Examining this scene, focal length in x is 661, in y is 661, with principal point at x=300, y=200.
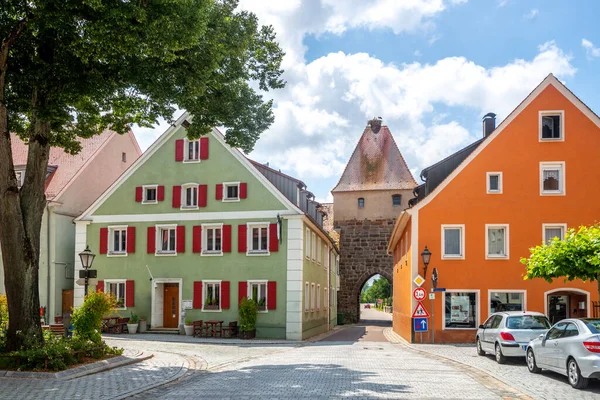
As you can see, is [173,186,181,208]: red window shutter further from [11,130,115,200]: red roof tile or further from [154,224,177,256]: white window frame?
[11,130,115,200]: red roof tile

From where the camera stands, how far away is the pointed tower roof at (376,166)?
51.8 meters

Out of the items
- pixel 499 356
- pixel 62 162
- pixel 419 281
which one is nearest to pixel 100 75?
pixel 499 356

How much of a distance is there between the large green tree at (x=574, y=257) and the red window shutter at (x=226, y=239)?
1605 cm

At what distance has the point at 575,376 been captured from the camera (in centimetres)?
1324

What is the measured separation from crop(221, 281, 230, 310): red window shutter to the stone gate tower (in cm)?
2231

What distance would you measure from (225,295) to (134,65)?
55.5 ft

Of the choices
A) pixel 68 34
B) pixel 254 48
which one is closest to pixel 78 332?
pixel 68 34

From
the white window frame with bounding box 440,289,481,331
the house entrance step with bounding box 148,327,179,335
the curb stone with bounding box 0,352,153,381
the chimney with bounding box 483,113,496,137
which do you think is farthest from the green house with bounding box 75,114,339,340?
the curb stone with bounding box 0,352,153,381

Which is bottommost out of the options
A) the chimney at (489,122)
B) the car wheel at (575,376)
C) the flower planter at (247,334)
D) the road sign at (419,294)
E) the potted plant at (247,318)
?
the flower planter at (247,334)

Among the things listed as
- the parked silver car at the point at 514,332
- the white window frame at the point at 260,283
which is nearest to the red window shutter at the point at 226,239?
the white window frame at the point at 260,283

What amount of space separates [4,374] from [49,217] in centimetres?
2171

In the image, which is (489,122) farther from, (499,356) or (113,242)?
(113,242)

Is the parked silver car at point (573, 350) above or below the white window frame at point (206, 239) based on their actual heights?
below

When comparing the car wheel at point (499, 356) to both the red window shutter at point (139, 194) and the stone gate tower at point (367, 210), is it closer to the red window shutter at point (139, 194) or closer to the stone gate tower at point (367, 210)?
the red window shutter at point (139, 194)
